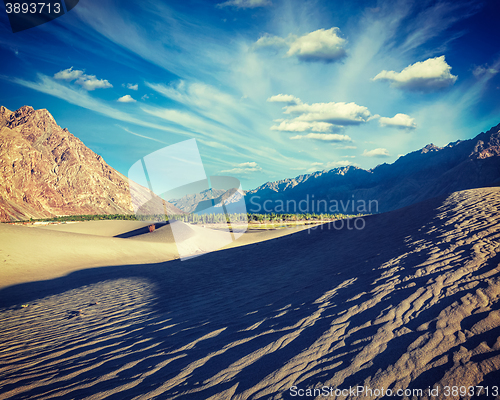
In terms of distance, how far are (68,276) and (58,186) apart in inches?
5166

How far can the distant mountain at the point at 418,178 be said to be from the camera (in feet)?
261

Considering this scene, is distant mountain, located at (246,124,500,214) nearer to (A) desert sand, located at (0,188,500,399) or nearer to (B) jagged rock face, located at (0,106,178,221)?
(A) desert sand, located at (0,188,500,399)

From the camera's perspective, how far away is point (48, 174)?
11494 centimetres

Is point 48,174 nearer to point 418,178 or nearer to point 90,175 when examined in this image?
point 90,175

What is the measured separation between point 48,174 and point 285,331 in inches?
5803

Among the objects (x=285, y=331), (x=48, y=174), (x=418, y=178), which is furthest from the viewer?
(x=418, y=178)

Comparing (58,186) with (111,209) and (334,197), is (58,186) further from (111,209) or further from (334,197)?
(334,197)

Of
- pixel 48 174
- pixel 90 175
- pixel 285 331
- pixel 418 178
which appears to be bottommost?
pixel 418 178

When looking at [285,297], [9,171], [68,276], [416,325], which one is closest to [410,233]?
[285,297]

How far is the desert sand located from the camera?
2.89 m

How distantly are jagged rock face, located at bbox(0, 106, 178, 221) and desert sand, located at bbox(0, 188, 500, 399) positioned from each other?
329ft

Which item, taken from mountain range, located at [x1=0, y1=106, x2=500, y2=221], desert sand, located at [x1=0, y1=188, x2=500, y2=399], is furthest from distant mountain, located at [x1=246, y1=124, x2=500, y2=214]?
desert sand, located at [x1=0, y1=188, x2=500, y2=399]

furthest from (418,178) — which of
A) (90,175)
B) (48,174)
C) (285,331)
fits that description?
(48,174)

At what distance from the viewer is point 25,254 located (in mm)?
15836
